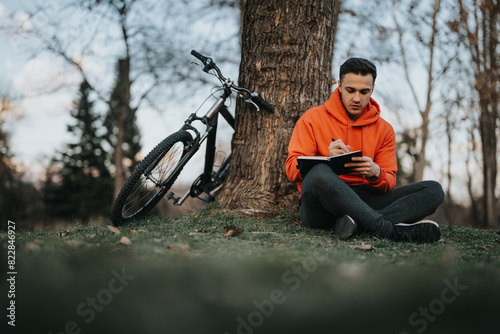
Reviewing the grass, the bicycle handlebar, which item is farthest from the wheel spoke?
the grass

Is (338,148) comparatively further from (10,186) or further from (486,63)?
(10,186)

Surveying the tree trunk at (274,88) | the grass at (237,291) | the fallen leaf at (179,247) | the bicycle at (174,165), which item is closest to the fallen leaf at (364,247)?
the grass at (237,291)

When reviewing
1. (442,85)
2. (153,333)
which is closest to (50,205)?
(442,85)

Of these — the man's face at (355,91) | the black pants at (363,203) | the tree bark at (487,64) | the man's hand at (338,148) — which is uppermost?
the tree bark at (487,64)

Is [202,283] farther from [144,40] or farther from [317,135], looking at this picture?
[144,40]

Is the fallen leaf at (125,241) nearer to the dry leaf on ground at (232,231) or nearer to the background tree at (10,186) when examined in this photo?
the dry leaf on ground at (232,231)

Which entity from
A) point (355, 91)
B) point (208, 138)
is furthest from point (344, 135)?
point (208, 138)

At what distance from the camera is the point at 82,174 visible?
25.4 metres

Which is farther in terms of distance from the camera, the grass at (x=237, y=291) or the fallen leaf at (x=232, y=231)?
the fallen leaf at (x=232, y=231)

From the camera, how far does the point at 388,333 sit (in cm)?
132

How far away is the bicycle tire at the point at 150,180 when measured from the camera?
10.5 ft

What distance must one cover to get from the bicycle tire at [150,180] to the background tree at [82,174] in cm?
2275

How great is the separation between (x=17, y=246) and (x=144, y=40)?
10.3 metres

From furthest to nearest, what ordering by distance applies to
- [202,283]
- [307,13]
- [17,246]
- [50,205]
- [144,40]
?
[50,205]
[144,40]
[307,13]
[17,246]
[202,283]
